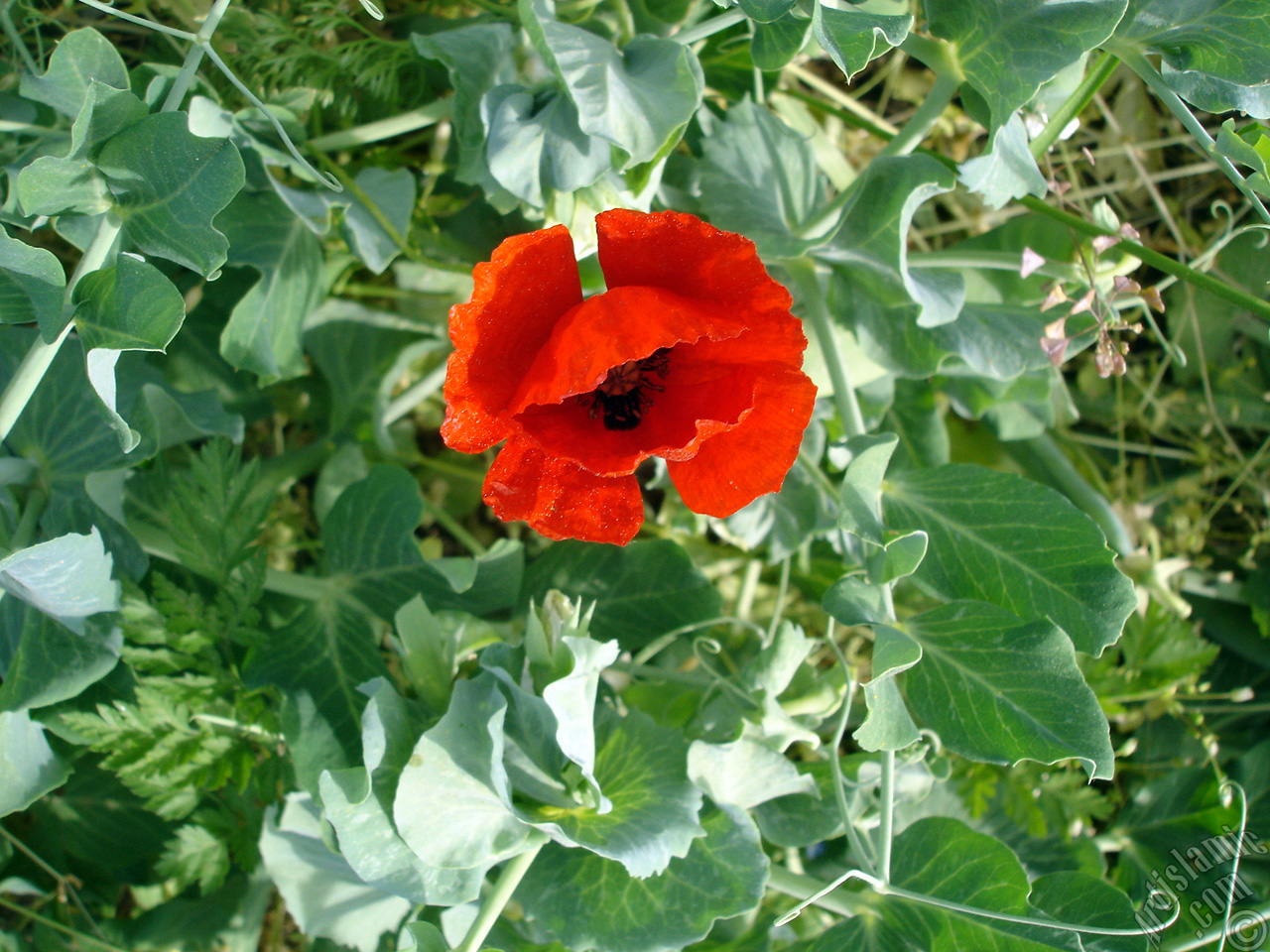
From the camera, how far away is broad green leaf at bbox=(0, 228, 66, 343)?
82 centimetres

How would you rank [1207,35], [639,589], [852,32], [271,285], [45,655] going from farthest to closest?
[639,589]
[271,285]
[45,655]
[1207,35]
[852,32]

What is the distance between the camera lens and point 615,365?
2.84 feet

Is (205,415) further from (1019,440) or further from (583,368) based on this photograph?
(1019,440)

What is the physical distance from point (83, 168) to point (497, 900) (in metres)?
0.82

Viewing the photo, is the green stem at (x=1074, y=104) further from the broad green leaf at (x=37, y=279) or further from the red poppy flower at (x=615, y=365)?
the broad green leaf at (x=37, y=279)

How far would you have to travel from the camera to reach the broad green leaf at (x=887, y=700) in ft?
3.03

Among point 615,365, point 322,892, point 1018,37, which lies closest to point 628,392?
point 615,365

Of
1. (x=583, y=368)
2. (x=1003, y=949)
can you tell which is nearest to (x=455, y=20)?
(x=583, y=368)

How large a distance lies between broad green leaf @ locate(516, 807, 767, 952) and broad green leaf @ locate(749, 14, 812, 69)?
32.6 inches

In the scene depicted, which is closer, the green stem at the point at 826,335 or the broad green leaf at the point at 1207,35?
the broad green leaf at the point at 1207,35

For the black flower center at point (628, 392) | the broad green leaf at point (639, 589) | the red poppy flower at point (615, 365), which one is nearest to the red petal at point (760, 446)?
the red poppy flower at point (615, 365)

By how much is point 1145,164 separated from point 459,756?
1543 mm

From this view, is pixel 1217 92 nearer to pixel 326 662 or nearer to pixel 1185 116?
pixel 1185 116

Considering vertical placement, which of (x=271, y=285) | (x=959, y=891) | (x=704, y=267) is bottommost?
(x=959, y=891)
